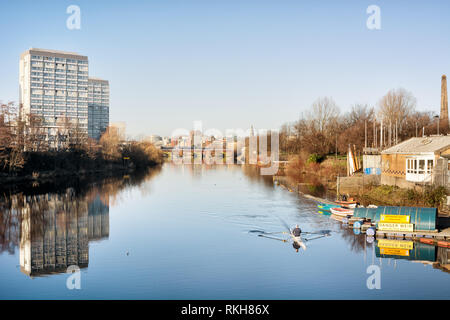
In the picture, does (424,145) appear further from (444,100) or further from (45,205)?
(444,100)

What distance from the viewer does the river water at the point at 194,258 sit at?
45.6 feet

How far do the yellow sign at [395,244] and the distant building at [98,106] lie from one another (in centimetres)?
13550

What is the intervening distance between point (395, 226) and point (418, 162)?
8.27 meters

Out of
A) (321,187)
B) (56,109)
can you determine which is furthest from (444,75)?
(56,109)

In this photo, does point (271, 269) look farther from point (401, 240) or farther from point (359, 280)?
point (401, 240)

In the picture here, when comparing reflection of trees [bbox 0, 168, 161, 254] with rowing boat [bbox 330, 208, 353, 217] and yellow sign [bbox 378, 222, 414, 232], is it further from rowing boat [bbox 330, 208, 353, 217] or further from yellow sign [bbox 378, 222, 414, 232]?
yellow sign [bbox 378, 222, 414, 232]

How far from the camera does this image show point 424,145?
2862 centimetres

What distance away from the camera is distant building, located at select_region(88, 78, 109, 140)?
14825 cm

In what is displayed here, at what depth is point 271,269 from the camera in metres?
16.0

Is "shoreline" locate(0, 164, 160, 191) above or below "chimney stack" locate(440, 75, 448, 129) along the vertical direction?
below

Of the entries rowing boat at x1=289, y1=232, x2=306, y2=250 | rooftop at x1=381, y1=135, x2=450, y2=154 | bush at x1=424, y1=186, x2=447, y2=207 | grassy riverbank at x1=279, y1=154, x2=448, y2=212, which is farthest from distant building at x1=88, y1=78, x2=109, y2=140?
rowing boat at x1=289, y1=232, x2=306, y2=250

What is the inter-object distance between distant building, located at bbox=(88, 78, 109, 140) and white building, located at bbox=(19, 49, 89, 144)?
787 inches

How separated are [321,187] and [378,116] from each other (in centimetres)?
2419

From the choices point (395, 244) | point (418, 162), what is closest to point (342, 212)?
point (418, 162)
